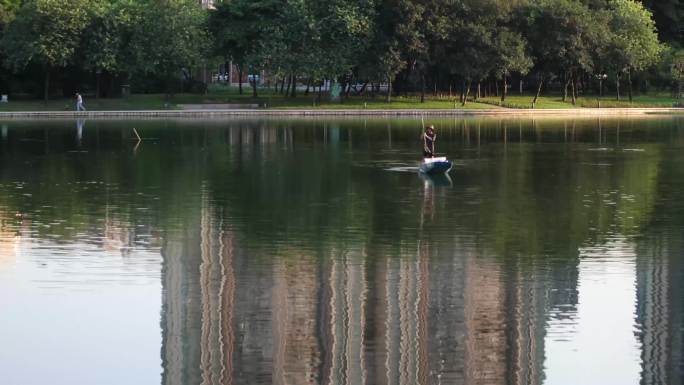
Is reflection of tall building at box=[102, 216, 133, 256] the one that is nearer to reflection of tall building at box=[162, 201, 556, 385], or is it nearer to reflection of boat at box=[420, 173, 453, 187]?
reflection of tall building at box=[162, 201, 556, 385]

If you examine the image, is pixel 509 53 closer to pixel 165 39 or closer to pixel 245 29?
pixel 245 29

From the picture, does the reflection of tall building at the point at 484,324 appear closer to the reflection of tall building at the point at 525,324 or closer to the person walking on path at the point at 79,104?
the reflection of tall building at the point at 525,324

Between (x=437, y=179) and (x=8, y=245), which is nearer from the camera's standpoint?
(x=8, y=245)

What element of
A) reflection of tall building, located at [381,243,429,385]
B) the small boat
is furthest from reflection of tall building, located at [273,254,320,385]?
the small boat

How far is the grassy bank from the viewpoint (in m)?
96.2

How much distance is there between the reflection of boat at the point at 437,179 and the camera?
4069 centimetres

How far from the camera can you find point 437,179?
42281mm

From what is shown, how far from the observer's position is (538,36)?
102312 mm

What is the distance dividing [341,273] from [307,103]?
3061 inches

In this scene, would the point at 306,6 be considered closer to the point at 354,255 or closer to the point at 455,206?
the point at 455,206

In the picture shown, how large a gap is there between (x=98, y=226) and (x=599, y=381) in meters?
16.8

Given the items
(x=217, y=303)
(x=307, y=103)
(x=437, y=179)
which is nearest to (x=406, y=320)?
Result: (x=217, y=303)

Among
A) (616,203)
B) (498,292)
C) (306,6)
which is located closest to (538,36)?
(306,6)

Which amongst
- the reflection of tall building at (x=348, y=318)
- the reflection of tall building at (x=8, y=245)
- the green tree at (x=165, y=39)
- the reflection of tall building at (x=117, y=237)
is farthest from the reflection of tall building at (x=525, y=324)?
the green tree at (x=165, y=39)
